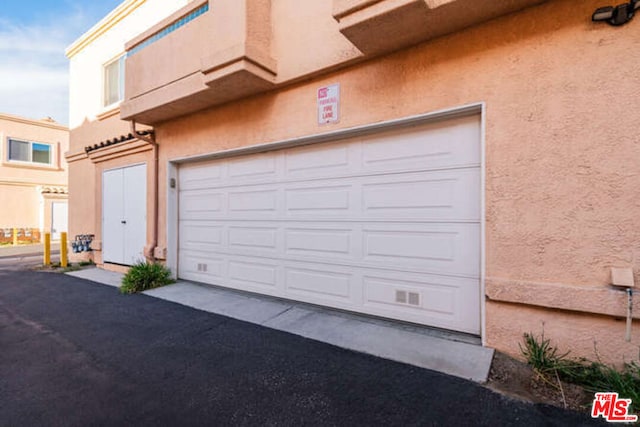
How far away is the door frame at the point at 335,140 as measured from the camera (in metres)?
2.99

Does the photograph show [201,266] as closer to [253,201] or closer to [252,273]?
[252,273]

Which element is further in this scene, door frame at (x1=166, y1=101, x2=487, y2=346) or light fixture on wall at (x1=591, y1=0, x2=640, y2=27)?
door frame at (x1=166, y1=101, x2=487, y2=346)

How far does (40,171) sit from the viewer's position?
1447cm

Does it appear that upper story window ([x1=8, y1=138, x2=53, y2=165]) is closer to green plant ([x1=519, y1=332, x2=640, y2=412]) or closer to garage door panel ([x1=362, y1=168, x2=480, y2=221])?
garage door panel ([x1=362, y1=168, x2=480, y2=221])

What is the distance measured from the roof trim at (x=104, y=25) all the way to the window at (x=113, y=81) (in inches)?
36.0

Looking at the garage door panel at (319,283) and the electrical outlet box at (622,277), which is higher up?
the electrical outlet box at (622,277)

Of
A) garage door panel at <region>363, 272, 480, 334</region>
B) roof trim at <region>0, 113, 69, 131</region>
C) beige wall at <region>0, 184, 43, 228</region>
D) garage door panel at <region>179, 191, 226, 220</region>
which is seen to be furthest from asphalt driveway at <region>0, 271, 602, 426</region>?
roof trim at <region>0, 113, 69, 131</region>

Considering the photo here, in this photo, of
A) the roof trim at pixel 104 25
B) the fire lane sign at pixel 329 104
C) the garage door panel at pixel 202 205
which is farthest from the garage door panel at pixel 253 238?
the roof trim at pixel 104 25

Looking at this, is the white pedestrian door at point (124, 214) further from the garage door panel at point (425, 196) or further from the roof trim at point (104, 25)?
the garage door panel at point (425, 196)

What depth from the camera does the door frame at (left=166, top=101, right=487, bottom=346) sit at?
299 centimetres

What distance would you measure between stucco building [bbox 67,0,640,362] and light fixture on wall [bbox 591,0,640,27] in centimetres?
8

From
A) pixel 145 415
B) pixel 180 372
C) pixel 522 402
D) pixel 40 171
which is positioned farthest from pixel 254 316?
pixel 40 171

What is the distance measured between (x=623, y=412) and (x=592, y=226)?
137cm

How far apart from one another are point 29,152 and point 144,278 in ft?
48.1
